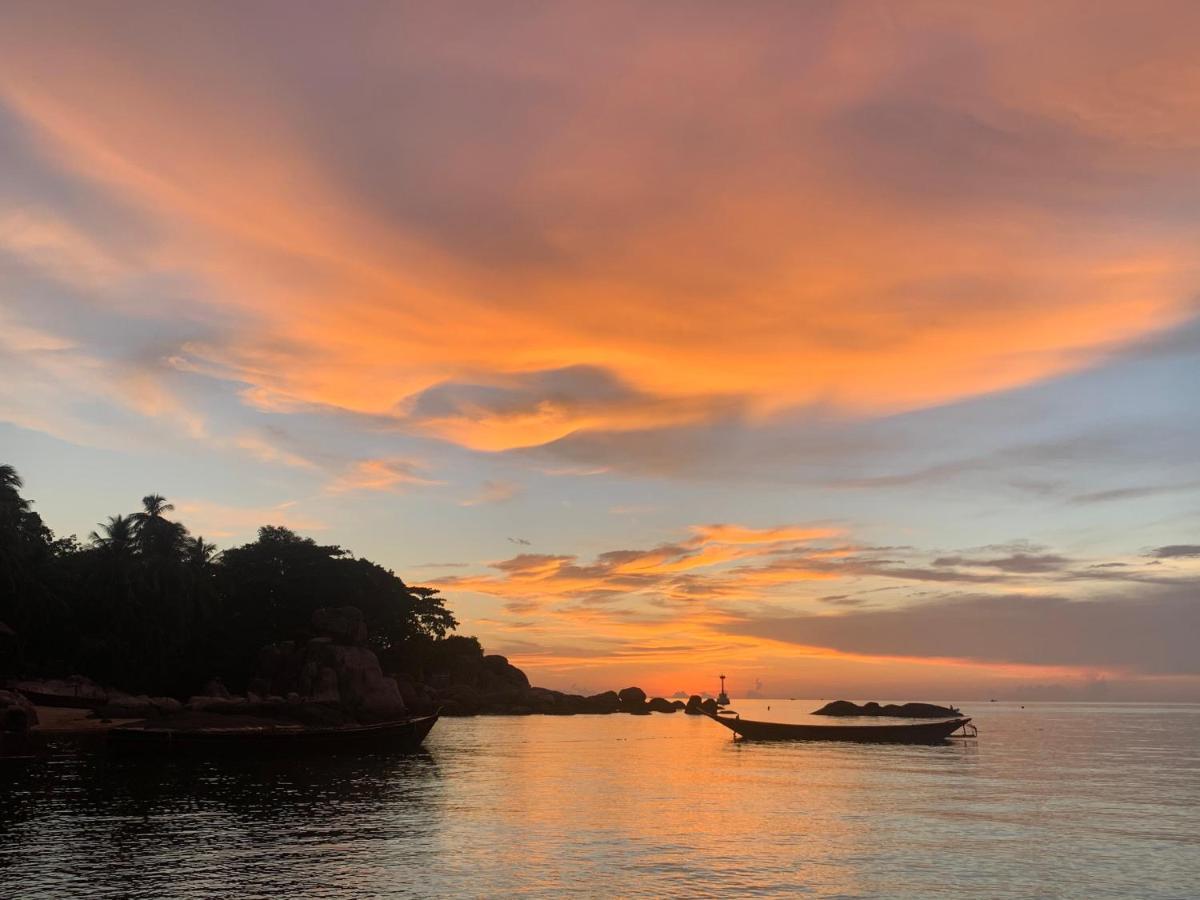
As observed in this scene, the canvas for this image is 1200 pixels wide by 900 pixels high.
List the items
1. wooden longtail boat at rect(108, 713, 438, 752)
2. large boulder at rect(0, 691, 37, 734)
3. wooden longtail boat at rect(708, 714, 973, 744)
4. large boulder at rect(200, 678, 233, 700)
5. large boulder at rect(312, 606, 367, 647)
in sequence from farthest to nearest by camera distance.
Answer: wooden longtail boat at rect(708, 714, 973, 744)
large boulder at rect(312, 606, 367, 647)
large boulder at rect(200, 678, 233, 700)
wooden longtail boat at rect(108, 713, 438, 752)
large boulder at rect(0, 691, 37, 734)

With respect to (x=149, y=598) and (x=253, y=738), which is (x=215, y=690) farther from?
(x=253, y=738)

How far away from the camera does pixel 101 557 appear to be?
9969 centimetres

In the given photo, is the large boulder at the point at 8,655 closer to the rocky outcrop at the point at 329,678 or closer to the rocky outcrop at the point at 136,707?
the rocky outcrop at the point at 136,707

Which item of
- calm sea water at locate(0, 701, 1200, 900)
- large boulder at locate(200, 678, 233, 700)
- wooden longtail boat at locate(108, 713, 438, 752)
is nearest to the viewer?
calm sea water at locate(0, 701, 1200, 900)

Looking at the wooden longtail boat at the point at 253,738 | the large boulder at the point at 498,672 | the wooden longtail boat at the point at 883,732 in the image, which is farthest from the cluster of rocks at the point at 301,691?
the large boulder at the point at 498,672

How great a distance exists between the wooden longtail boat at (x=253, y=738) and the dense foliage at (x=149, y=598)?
29767 millimetres

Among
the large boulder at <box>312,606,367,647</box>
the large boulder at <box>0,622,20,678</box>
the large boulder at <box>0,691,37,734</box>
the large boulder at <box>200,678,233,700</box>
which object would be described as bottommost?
the large boulder at <box>0,691,37,734</box>

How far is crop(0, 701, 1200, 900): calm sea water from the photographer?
3097 centimetres

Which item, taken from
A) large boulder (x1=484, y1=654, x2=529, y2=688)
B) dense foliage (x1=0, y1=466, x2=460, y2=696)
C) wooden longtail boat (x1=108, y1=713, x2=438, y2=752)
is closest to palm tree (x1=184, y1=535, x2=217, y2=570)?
dense foliage (x1=0, y1=466, x2=460, y2=696)

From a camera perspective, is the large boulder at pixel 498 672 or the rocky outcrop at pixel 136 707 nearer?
the rocky outcrop at pixel 136 707

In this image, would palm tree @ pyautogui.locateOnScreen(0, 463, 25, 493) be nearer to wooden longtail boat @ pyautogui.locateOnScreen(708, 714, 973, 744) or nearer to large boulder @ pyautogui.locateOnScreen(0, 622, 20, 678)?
large boulder @ pyautogui.locateOnScreen(0, 622, 20, 678)

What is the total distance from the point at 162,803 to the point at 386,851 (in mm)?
16857

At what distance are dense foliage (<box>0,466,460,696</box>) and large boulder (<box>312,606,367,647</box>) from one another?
9009 mm

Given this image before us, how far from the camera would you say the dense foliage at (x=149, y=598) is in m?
91.2
